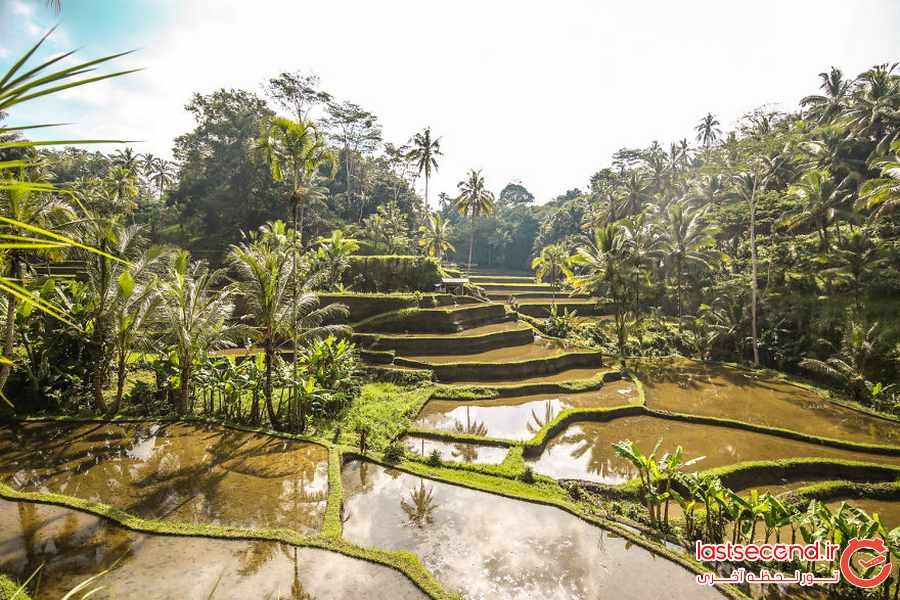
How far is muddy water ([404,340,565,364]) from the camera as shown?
18.6m

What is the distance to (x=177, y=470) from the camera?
31.6 feet

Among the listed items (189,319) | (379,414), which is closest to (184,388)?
(189,319)

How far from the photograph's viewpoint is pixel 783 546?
7289 millimetres

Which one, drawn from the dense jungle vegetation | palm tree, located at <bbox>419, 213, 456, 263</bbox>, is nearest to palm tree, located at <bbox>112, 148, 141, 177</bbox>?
the dense jungle vegetation

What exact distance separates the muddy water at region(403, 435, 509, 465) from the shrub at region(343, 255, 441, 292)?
1398 centimetres

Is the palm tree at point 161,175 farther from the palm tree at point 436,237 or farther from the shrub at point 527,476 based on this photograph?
the shrub at point 527,476

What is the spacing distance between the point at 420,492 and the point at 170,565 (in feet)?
14.9

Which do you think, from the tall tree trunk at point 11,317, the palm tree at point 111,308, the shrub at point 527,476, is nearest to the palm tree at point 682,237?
the shrub at point 527,476

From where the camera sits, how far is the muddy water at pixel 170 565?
6.32m

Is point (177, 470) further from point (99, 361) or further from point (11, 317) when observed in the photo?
point (11, 317)

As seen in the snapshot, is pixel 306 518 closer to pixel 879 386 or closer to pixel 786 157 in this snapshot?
pixel 879 386

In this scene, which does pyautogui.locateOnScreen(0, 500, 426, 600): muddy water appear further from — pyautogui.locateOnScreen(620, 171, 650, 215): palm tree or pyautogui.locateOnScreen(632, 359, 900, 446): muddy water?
pyautogui.locateOnScreen(620, 171, 650, 215): palm tree

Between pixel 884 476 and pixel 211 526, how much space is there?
14.6 metres

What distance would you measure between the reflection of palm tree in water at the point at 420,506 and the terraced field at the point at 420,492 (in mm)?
54
